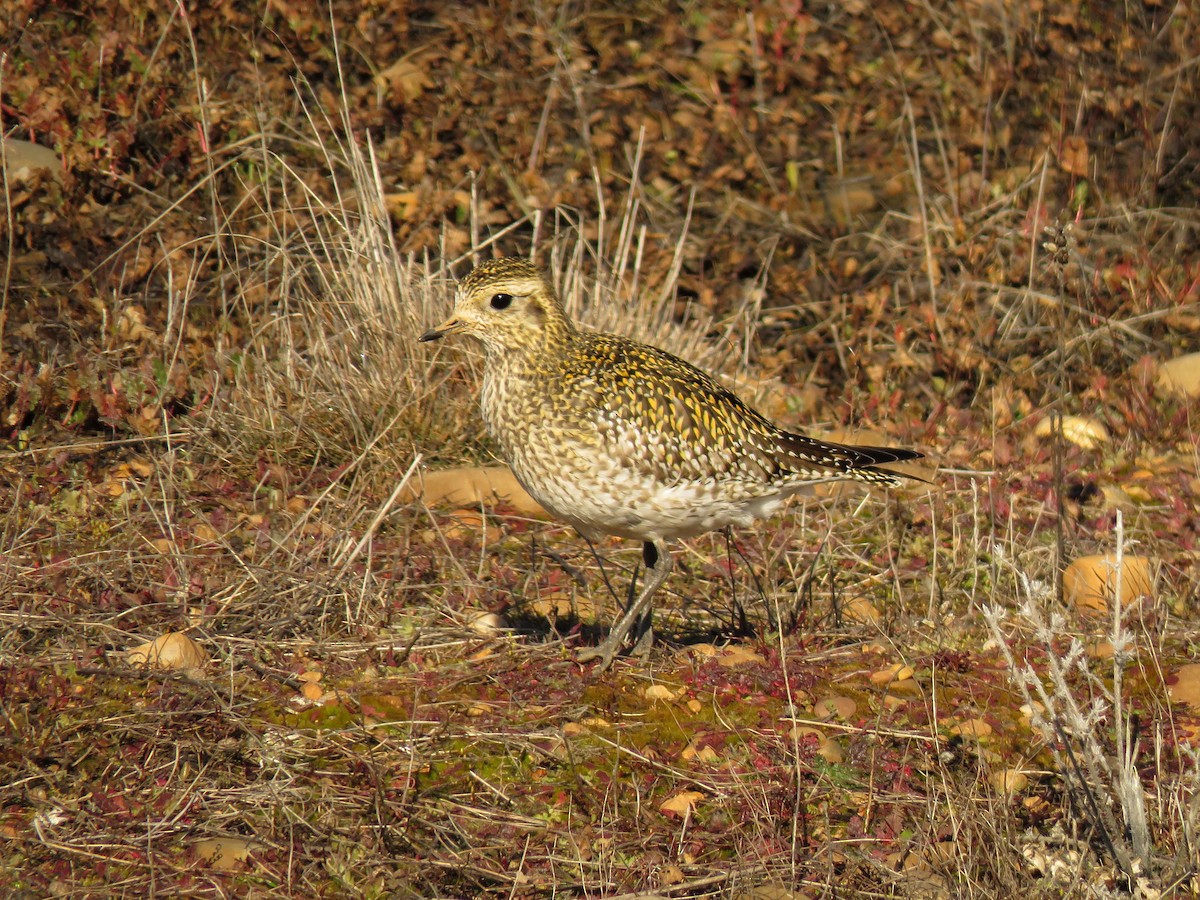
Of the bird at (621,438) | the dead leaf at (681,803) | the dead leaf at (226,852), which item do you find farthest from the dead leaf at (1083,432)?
the dead leaf at (226,852)

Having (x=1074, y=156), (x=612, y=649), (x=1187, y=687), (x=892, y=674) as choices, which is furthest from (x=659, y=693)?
(x=1074, y=156)

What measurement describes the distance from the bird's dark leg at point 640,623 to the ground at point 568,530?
3.2 inches

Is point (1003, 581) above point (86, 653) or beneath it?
beneath

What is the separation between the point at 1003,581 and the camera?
20.4ft

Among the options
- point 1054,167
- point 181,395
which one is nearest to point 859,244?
point 1054,167

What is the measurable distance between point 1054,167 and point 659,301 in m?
2.97

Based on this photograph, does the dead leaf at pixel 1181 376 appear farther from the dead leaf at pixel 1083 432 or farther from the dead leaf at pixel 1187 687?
the dead leaf at pixel 1187 687

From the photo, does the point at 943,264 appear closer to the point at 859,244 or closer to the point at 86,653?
the point at 859,244

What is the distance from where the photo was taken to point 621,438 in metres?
5.14

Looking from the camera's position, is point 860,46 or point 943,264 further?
point 860,46

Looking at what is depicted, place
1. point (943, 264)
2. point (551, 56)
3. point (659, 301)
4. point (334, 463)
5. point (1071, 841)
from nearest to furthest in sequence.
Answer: point (1071, 841) → point (334, 463) → point (659, 301) → point (943, 264) → point (551, 56)

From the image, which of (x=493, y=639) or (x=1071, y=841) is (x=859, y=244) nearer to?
(x=493, y=639)

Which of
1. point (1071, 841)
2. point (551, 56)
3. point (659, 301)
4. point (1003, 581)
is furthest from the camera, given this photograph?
point (551, 56)

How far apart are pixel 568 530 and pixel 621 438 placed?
189 centimetres
